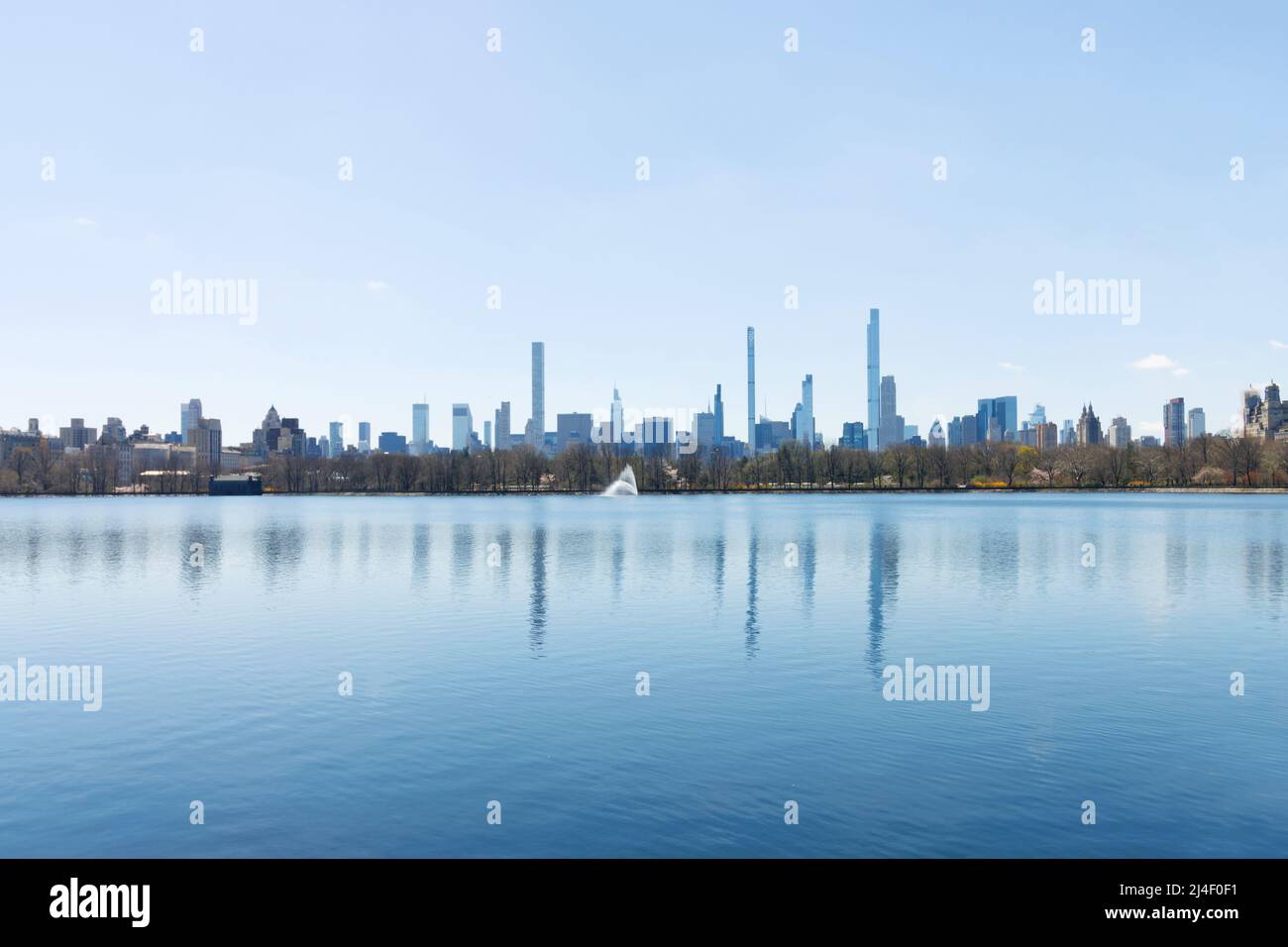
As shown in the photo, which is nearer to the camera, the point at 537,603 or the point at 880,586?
the point at 537,603

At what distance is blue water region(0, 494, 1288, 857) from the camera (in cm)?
1767

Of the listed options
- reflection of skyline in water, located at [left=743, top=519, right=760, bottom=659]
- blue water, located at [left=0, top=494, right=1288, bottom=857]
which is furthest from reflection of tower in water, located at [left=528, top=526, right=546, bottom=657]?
reflection of skyline in water, located at [left=743, top=519, right=760, bottom=659]

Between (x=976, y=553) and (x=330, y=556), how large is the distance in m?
49.2

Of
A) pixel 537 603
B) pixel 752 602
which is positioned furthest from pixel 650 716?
pixel 537 603

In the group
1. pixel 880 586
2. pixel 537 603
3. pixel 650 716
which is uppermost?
pixel 880 586

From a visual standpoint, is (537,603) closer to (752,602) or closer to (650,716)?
(752,602)

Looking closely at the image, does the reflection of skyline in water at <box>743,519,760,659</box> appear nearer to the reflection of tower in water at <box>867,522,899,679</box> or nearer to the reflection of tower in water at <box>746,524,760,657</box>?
the reflection of tower in water at <box>746,524,760,657</box>

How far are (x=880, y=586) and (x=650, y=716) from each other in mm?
29865

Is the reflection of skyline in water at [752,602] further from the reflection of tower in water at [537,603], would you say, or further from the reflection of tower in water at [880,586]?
the reflection of tower in water at [537,603]

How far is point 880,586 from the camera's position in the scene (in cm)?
5250

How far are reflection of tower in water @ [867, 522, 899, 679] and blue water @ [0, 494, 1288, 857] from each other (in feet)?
1.56

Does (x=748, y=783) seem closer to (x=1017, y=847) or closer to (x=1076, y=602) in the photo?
(x=1017, y=847)

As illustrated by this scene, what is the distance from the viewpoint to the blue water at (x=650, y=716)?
1767 centimetres
